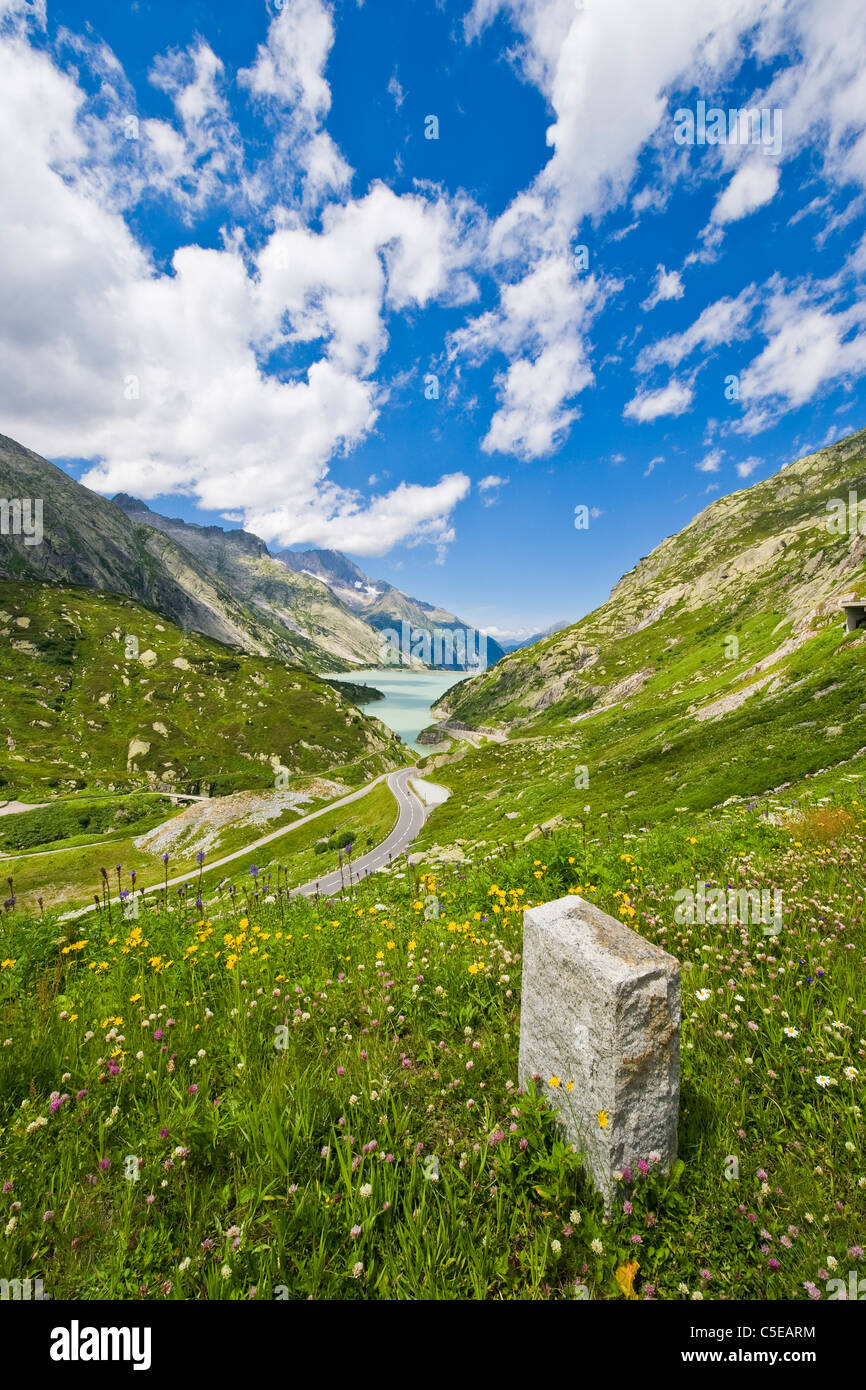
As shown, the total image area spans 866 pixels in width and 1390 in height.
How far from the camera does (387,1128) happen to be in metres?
3.70

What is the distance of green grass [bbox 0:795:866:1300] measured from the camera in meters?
2.88

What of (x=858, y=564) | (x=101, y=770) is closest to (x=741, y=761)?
(x=858, y=564)

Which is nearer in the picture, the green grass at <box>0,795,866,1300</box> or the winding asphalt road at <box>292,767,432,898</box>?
the green grass at <box>0,795,866,1300</box>

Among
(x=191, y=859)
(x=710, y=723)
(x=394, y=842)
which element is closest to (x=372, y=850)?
(x=394, y=842)


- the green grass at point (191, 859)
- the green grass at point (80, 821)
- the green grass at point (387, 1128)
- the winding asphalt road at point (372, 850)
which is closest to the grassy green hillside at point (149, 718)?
the green grass at point (80, 821)

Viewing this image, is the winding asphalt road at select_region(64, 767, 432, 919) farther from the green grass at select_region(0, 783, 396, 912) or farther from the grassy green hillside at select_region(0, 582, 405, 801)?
the grassy green hillside at select_region(0, 582, 405, 801)

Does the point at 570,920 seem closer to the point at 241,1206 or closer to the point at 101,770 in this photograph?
the point at 241,1206

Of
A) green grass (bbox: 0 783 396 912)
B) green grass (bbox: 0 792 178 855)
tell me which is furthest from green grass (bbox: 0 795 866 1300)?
green grass (bbox: 0 792 178 855)

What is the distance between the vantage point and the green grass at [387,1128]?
2.88 m

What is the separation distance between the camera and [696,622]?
15650 cm

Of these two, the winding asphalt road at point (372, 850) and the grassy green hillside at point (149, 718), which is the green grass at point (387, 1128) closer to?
the winding asphalt road at point (372, 850)

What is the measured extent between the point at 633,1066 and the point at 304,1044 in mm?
3192

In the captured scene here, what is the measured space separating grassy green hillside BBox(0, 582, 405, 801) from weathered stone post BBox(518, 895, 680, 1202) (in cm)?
12744
